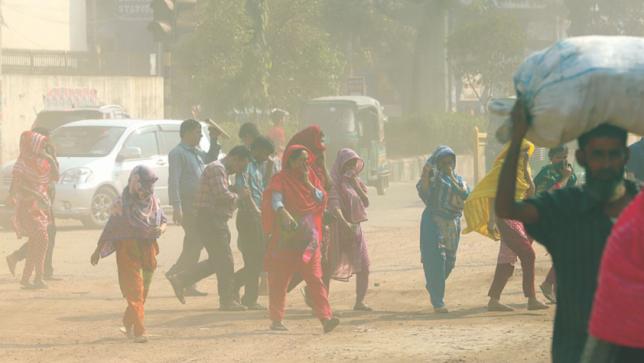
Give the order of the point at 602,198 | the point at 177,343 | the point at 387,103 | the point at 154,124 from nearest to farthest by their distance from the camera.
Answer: the point at 602,198
the point at 177,343
the point at 154,124
the point at 387,103

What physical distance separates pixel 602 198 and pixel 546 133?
0.32 m

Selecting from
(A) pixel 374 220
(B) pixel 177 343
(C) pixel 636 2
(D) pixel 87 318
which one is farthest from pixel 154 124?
(C) pixel 636 2

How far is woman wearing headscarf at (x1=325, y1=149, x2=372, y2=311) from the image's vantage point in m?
12.6

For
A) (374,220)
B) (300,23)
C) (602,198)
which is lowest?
(374,220)

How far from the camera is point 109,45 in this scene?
70.6 m

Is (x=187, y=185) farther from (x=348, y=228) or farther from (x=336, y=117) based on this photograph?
(x=336, y=117)

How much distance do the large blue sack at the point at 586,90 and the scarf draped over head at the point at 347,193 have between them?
24.6ft

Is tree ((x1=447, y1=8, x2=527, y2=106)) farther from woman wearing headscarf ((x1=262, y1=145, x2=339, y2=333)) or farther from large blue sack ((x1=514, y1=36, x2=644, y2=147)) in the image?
large blue sack ((x1=514, y1=36, x2=644, y2=147))

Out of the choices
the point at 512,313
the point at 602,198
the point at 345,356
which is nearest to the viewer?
the point at 602,198

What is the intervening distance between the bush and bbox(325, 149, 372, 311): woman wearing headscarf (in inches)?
1136

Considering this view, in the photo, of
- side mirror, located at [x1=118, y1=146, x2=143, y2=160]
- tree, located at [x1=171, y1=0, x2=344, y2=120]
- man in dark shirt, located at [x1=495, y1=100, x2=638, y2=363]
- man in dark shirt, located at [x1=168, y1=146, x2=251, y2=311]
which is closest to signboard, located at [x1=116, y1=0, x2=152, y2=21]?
tree, located at [x1=171, y1=0, x2=344, y2=120]

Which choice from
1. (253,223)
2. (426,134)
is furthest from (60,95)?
(253,223)

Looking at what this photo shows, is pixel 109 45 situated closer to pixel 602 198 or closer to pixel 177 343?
pixel 177 343

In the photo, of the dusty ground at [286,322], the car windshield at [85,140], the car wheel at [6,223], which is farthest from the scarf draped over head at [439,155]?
the car wheel at [6,223]
